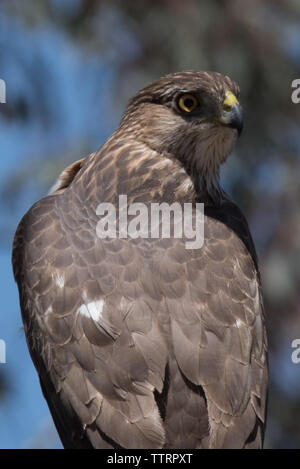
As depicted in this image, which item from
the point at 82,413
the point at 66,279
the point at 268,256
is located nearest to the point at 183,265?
the point at 66,279

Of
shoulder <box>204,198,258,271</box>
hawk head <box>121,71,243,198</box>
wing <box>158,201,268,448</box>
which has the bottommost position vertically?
wing <box>158,201,268,448</box>

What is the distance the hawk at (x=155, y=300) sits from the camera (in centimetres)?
467

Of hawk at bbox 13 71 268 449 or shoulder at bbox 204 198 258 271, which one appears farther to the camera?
shoulder at bbox 204 198 258 271

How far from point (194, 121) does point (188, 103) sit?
11 cm

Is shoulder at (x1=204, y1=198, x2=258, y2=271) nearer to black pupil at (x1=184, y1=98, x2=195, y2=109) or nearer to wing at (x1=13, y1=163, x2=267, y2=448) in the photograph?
wing at (x1=13, y1=163, x2=267, y2=448)

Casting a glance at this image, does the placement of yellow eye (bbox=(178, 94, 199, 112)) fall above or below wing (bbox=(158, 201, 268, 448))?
above

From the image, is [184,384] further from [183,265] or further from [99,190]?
[99,190]

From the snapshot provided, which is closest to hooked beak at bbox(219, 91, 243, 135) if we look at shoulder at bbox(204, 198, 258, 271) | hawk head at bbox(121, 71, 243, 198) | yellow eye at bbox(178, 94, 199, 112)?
hawk head at bbox(121, 71, 243, 198)

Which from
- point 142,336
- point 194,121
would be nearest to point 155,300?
point 142,336

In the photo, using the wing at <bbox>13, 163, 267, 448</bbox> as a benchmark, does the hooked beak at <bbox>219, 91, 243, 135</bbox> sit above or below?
above

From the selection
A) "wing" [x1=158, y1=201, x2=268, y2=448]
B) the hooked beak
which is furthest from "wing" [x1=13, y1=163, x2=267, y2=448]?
the hooked beak

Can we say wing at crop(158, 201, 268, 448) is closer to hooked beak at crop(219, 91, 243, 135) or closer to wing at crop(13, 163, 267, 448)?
wing at crop(13, 163, 267, 448)

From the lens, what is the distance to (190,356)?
4.73 meters

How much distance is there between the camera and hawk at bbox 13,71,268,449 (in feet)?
15.3
